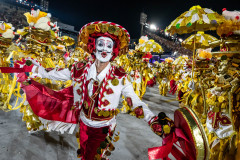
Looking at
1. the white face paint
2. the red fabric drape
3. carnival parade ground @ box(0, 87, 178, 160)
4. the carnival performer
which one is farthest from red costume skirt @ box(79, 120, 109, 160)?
carnival parade ground @ box(0, 87, 178, 160)

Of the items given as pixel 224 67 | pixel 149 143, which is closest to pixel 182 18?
pixel 224 67

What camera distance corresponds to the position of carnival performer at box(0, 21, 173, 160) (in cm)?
159

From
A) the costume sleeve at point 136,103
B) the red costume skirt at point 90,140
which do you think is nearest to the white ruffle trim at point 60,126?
the red costume skirt at point 90,140

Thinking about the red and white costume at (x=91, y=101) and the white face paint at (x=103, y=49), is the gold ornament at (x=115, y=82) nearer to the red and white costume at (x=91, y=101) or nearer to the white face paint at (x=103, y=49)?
the red and white costume at (x=91, y=101)

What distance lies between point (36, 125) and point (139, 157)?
6.94 ft

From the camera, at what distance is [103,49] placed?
1.71 metres

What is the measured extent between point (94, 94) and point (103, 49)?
525 mm

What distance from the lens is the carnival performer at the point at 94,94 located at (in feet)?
5.23

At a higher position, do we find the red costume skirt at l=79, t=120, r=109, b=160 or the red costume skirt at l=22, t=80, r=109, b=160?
the red costume skirt at l=22, t=80, r=109, b=160

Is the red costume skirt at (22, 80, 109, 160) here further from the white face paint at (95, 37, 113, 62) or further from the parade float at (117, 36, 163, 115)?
the parade float at (117, 36, 163, 115)

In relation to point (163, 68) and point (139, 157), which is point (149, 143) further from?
point (163, 68)

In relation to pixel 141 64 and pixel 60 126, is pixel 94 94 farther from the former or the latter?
pixel 141 64

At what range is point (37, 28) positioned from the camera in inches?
108

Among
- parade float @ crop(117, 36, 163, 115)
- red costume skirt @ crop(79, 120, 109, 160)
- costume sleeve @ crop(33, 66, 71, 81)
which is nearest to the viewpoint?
red costume skirt @ crop(79, 120, 109, 160)
